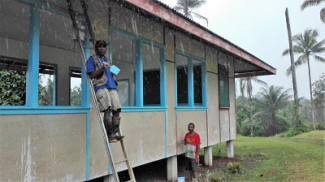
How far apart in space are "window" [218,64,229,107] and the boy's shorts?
6283mm

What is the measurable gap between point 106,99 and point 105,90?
0.40ft

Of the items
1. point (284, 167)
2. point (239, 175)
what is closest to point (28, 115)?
point (239, 175)

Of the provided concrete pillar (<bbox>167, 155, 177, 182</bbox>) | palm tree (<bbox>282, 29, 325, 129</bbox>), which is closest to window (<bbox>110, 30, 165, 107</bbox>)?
concrete pillar (<bbox>167, 155, 177, 182</bbox>)

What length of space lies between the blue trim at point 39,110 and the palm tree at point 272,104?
31.5 metres

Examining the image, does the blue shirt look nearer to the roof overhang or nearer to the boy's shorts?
the boy's shorts

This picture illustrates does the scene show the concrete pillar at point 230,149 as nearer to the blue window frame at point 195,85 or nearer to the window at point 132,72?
the blue window frame at point 195,85

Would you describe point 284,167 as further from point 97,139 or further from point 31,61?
point 31,61

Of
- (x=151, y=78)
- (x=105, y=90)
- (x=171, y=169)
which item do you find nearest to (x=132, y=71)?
(x=151, y=78)

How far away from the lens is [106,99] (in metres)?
3.88

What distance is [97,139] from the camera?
478cm

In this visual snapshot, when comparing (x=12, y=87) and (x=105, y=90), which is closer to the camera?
(x=105, y=90)

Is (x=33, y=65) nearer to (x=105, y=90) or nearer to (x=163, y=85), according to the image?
(x=105, y=90)

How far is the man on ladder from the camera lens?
3844 mm

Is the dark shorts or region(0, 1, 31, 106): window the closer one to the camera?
region(0, 1, 31, 106): window
